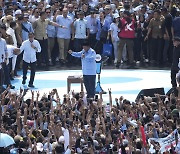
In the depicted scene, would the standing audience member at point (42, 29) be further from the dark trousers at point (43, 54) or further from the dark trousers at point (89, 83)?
the dark trousers at point (89, 83)

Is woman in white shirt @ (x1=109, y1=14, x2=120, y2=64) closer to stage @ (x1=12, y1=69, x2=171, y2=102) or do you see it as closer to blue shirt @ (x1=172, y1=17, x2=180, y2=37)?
stage @ (x1=12, y1=69, x2=171, y2=102)

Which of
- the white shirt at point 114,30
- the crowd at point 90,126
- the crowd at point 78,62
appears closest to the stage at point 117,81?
the crowd at point 78,62

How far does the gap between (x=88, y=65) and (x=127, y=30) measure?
20.2ft

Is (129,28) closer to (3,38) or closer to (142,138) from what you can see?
(3,38)

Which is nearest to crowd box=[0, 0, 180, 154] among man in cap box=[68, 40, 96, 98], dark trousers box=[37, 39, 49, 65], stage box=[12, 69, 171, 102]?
dark trousers box=[37, 39, 49, 65]

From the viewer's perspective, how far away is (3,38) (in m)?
22.9

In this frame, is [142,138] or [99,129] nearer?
[142,138]

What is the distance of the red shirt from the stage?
3.81 ft

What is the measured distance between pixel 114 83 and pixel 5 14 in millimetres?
4281

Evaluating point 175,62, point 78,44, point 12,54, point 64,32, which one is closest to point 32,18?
point 64,32

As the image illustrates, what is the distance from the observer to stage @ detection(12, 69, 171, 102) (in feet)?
75.8

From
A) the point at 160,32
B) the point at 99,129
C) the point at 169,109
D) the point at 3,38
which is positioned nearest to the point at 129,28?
the point at 160,32

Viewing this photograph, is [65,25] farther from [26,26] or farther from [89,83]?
[89,83]

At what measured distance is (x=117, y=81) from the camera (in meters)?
24.8
